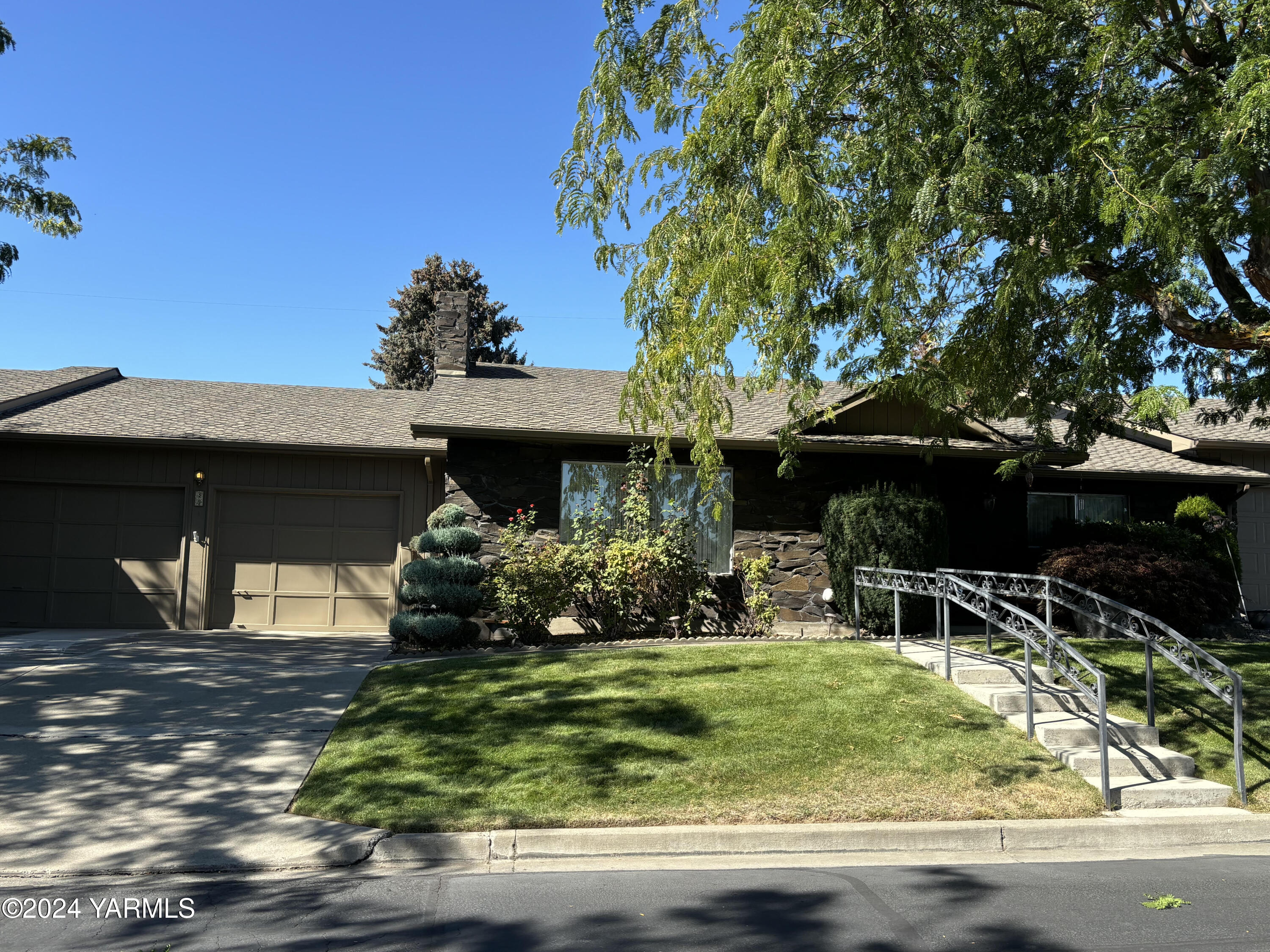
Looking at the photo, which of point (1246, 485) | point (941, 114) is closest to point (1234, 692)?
point (941, 114)

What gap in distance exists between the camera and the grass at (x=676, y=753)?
19.5ft

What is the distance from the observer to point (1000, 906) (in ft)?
15.3

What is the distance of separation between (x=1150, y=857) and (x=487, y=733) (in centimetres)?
460

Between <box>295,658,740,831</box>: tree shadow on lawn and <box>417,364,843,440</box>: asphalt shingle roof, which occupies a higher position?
<box>417,364,843,440</box>: asphalt shingle roof

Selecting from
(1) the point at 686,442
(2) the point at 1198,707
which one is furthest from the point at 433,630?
(2) the point at 1198,707

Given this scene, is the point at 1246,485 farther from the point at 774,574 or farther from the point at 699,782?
the point at 699,782

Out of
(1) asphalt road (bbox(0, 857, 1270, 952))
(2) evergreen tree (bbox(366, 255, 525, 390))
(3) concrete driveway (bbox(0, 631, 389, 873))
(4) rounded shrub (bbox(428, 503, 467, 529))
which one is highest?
(2) evergreen tree (bbox(366, 255, 525, 390))

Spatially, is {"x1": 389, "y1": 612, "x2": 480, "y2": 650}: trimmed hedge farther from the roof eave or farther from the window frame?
the roof eave

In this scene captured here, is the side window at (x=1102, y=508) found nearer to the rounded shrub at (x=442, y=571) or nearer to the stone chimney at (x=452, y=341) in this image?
the rounded shrub at (x=442, y=571)

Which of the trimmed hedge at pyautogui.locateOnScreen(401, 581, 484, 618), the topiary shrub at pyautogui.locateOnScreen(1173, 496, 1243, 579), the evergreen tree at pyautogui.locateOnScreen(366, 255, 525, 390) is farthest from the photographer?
the evergreen tree at pyautogui.locateOnScreen(366, 255, 525, 390)

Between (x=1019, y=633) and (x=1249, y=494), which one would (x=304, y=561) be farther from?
(x=1249, y=494)

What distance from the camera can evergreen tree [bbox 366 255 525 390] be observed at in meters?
34.3

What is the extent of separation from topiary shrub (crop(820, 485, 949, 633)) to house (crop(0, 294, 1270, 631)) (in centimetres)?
121

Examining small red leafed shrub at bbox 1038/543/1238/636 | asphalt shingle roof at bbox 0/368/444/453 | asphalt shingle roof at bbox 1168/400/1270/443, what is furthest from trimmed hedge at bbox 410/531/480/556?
asphalt shingle roof at bbox 1168/400/1270/443
